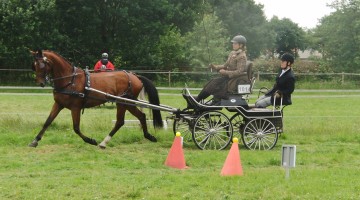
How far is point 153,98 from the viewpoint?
10500mm

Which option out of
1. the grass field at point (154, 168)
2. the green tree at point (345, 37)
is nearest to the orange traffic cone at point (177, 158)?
the grass field at point (154, 168)

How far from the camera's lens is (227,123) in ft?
31.6

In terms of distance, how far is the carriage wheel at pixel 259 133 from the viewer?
31.8ft

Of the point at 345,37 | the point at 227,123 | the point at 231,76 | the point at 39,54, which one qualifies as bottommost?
the point at 227,123

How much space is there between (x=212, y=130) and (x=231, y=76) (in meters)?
1.04

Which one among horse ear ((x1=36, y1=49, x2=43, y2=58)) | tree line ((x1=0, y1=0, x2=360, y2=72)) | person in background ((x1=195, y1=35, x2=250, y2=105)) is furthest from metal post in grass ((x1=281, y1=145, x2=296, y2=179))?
tree line ((x1=0, y1=0, x2=360, y2=72))

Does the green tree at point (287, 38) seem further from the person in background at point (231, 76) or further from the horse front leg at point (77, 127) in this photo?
the horse front leg at point (77, 127)

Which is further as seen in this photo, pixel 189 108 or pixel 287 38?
pixel 287 38

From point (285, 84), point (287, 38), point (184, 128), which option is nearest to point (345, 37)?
point (287, 38)

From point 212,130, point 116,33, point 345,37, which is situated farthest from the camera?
point 345,37

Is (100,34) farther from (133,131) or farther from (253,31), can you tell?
(253,31)

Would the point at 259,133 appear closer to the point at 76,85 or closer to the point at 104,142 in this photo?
the point at 104,142

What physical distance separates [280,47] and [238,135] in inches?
2372

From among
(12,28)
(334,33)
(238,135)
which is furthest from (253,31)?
(238,135)
